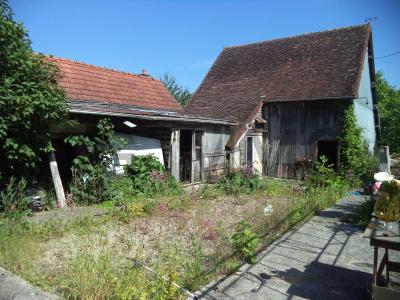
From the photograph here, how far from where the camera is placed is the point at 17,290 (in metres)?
3.78

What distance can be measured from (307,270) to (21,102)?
6.54m

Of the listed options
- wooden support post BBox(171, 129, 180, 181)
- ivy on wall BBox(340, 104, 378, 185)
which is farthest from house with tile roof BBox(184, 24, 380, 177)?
wooden support post BBox(171, 129, 180, 181)

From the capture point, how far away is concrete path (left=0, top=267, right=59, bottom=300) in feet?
11.9

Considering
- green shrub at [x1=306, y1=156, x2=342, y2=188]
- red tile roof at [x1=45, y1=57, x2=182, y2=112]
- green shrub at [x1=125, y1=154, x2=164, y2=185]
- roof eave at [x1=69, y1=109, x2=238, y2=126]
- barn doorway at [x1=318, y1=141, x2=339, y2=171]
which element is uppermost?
red tile roof at [x1=45, y1=57, x2=182, y2=112]

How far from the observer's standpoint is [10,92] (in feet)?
23.7

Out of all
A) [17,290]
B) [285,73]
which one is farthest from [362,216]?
[285,73]

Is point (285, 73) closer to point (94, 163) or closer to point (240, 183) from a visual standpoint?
point (240, 183)

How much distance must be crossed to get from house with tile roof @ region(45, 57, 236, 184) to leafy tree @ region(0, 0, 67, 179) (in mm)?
743

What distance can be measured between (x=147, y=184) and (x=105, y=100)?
4.50 meters

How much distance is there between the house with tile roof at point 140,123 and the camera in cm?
1019

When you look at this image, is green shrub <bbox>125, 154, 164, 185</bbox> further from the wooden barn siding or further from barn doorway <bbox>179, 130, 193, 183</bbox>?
Result: the wooden barn siding

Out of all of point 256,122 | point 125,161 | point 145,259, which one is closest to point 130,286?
point 145,259

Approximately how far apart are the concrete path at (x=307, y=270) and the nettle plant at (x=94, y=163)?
A: 5007mm

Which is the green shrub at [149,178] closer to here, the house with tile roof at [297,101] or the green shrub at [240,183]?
the green shrub at [240,183]
